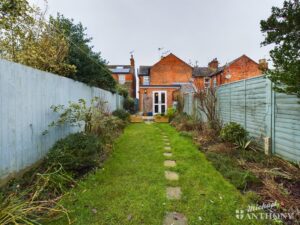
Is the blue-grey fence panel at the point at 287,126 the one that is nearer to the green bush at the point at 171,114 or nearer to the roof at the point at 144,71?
the green bush at the point at 171,114

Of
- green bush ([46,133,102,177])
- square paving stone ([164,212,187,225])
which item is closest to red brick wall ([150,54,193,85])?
green bush ([46,133,102,177])

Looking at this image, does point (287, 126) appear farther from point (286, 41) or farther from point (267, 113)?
point (286, 41)

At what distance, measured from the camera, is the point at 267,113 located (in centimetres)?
466

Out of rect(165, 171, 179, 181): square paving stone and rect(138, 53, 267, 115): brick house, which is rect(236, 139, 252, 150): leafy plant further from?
rect(138, 53, 267, 115): brick house

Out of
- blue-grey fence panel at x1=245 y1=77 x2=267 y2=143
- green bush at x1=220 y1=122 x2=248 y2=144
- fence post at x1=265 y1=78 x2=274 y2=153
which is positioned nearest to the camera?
fence post at x1=265 y1=78 x2=274 y2=153

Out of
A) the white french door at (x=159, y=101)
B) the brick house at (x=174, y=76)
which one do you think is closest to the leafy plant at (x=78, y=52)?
the brick house at (x=174, y=76)

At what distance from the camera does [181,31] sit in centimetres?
1331

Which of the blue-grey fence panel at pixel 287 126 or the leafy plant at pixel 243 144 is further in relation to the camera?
the leafy plant at pixel 243 144

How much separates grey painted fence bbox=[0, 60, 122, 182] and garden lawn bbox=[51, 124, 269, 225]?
1132 mm

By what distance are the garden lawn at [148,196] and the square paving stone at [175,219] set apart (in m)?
0.06

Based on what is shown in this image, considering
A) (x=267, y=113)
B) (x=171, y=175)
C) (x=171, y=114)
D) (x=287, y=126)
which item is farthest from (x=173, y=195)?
(x=171, y=114)

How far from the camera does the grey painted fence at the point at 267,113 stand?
3801 millimetres

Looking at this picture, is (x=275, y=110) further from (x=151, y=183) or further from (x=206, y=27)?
(x=206, y=27)

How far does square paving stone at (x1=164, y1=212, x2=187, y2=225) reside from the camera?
235 cm
